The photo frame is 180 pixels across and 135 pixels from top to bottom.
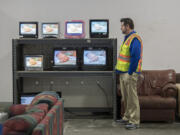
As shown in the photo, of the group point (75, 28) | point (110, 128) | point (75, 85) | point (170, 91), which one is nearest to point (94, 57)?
point (75, 28)

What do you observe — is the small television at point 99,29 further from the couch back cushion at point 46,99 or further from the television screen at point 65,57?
the couch back cushion at point 46,99

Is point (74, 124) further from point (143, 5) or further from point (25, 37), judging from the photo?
point (143, 5)

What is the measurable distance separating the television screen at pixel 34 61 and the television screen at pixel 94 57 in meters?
0.80

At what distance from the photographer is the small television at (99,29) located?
→ 4949mm

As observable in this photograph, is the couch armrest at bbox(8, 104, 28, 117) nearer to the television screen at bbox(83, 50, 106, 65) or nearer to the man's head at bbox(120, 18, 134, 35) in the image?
the man's head at bbox(120, 18, 134, 35)

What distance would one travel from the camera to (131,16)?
558 cm

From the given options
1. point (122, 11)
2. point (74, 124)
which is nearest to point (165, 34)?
point (122, 11)

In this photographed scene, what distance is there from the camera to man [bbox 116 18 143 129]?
14.1 ft

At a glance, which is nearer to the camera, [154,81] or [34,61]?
[34,61]

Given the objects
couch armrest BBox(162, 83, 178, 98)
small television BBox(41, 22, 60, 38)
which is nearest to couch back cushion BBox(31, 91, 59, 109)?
small television BBox(41, 22, 60, 38)

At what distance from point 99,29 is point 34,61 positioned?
1.30 m

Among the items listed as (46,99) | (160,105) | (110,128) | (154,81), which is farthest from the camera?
(154,81)

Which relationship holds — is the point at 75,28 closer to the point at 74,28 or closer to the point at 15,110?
the point at 74,28

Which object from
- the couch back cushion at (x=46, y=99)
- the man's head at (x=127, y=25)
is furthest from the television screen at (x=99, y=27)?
the couch back cushion at (x=46, y=99)
